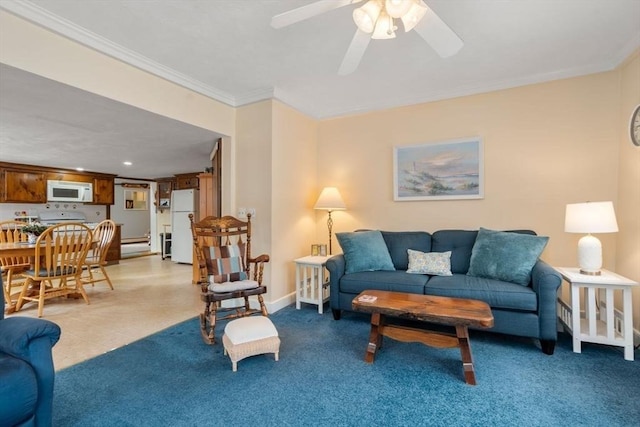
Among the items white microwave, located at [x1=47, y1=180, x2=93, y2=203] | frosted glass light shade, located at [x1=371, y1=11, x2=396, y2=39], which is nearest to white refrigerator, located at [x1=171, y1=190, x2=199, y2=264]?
white microwave, located at [x1=47, y1=180, x2=93, y2=203]

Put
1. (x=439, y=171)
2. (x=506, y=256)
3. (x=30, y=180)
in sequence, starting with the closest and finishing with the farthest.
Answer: (x=506, y=256), (x=439, y=171), (x=30, y=180)

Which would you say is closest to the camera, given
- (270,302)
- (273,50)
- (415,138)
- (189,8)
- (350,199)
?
(189,8)

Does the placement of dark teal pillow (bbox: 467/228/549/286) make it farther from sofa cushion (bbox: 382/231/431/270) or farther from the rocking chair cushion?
the rocking chair cushion

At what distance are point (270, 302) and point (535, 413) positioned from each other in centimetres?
243

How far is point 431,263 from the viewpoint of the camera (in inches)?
118

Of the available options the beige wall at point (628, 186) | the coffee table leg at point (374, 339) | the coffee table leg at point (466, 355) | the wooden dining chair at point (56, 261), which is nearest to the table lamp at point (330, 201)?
the coffee table leg at point (374, 339)

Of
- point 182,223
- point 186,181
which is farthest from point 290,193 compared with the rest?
point 186,181

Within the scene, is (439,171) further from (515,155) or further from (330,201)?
(330,201)

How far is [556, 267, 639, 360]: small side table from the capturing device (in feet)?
7.10

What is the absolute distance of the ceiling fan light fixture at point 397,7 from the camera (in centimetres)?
141

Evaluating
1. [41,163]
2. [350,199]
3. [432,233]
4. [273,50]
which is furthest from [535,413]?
[41,163]

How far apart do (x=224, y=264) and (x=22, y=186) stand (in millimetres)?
5498

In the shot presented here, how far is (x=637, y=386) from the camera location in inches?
72.7

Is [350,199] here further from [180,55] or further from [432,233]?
[180,55]
